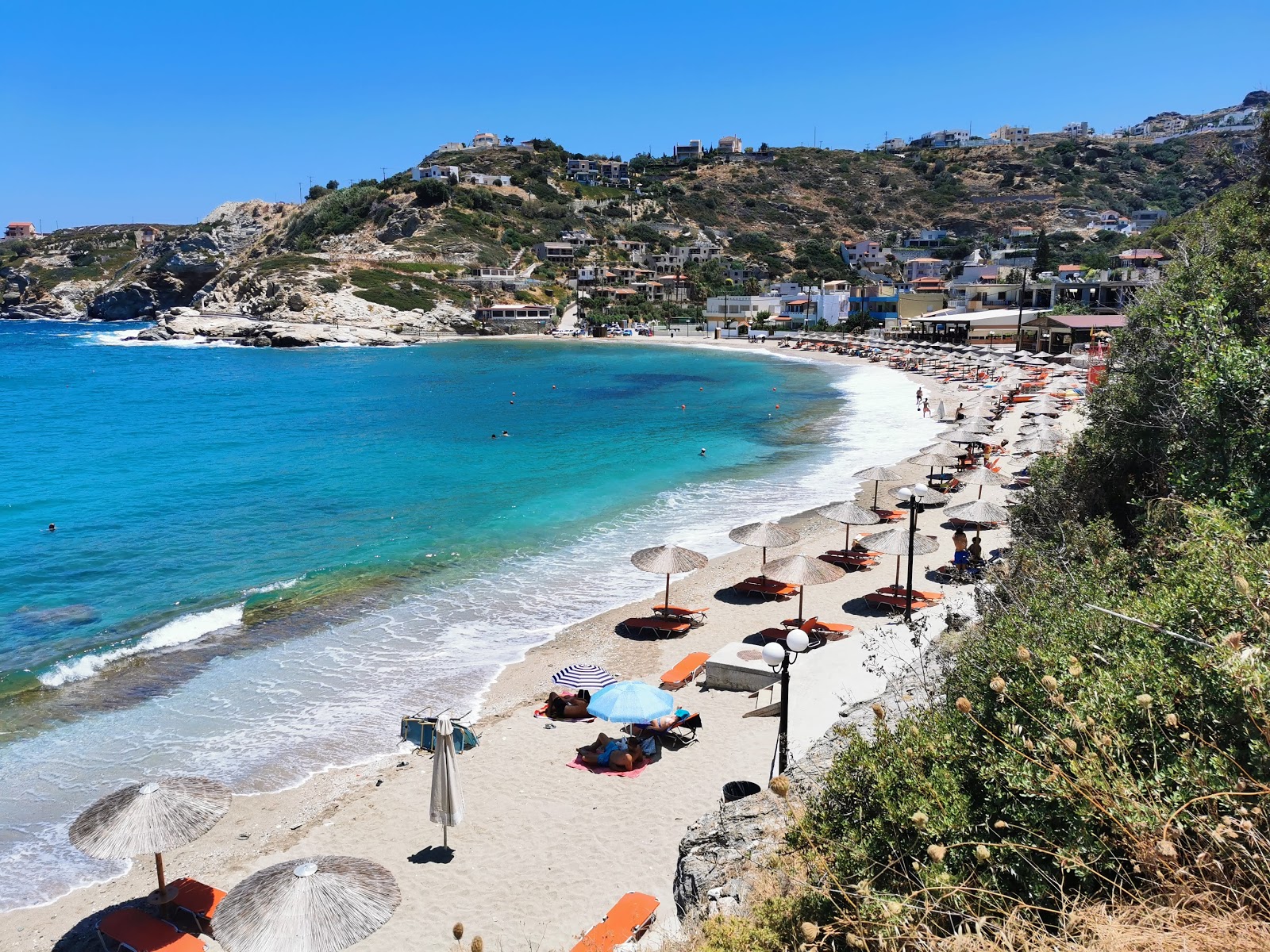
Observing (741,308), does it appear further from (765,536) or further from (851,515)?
(765,536)

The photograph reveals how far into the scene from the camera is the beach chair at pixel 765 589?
19.2 m

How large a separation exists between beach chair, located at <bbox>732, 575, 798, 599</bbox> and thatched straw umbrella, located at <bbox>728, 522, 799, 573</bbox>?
980mm

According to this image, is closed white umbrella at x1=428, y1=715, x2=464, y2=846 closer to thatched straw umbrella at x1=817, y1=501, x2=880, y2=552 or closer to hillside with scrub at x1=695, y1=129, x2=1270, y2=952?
hillside with scrub at x1=695, y1=129, x2=1270, y2=952

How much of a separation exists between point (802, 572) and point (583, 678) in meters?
5.11

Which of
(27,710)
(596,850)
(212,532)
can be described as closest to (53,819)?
(27,710)

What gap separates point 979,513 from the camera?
66.6 ft

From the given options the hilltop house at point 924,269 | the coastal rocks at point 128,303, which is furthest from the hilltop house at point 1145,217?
the coastal rocks at point 128,303

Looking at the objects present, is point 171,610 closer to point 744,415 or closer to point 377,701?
point 377,701

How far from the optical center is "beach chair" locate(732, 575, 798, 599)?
758 inches

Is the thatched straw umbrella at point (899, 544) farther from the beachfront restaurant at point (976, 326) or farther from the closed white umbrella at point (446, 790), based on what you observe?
the beachfront restaurant at point (976, 326)

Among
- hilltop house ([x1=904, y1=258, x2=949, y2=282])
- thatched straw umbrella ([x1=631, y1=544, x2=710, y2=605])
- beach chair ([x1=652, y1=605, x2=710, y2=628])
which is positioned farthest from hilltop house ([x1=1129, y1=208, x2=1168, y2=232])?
thatched straw umbrella ([x1=631, y1=544, x2=710, y2=605])

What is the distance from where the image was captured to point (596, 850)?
33.3ft

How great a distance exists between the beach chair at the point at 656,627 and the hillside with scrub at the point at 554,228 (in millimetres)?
91342

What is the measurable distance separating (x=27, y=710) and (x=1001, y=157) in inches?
7791
